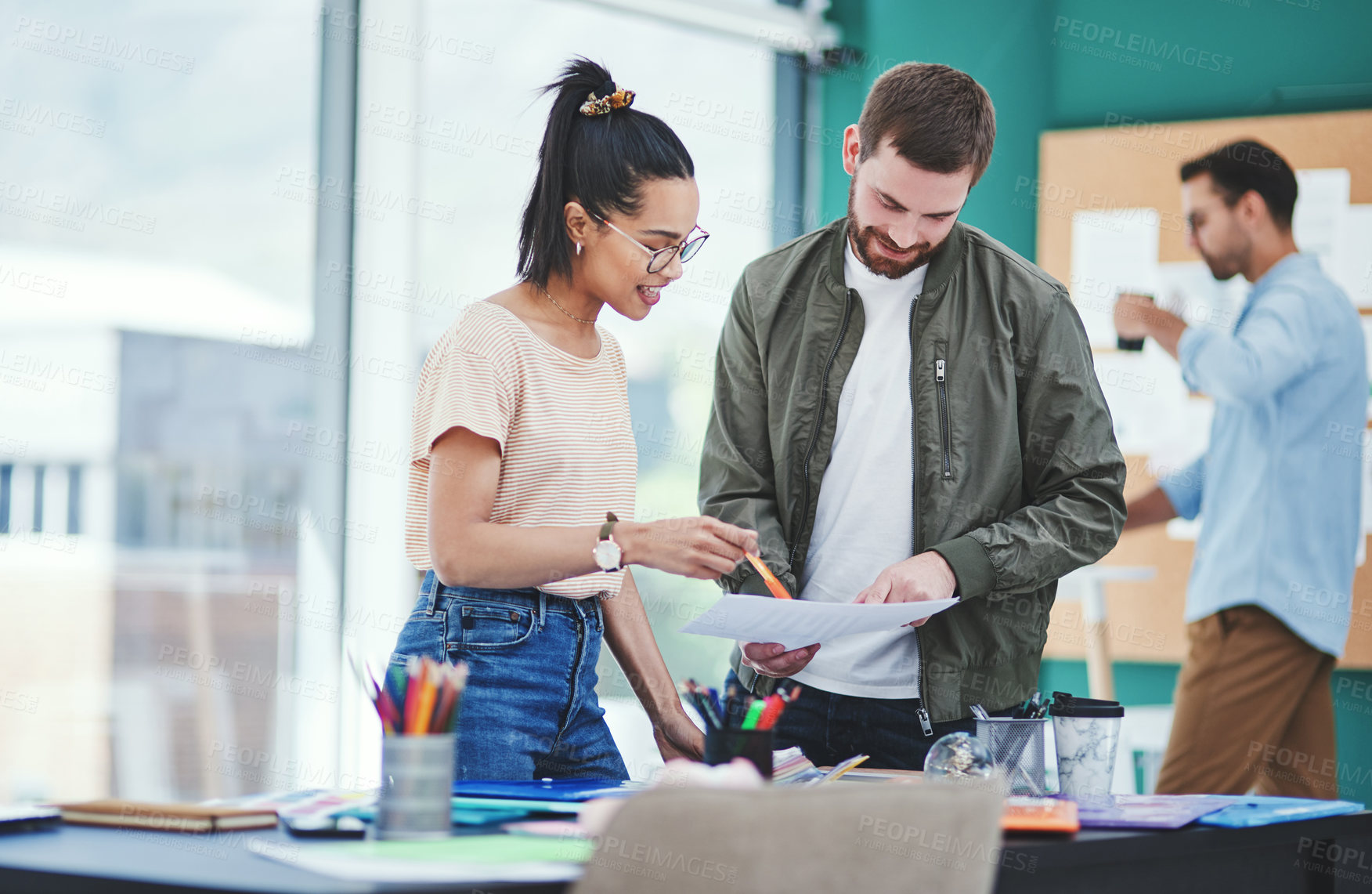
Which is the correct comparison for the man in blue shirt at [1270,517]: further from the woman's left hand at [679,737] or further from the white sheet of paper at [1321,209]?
the woman's left hand at [679,737]

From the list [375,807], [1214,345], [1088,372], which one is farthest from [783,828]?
[1214,345]

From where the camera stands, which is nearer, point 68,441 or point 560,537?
point 560,537

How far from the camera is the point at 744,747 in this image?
1.29m

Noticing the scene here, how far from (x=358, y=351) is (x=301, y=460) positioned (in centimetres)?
34

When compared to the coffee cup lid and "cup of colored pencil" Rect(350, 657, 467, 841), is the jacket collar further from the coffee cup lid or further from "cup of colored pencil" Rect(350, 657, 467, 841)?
"cup of colored pencil" Rect(350, 657, 467, 841)

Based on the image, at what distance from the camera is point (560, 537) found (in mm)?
1461

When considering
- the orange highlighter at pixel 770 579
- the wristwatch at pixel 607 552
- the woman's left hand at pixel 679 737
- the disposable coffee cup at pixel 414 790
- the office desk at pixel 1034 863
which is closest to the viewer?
the office desk at pixel 1034 863

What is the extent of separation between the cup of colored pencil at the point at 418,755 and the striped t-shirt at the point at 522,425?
32 centimetres

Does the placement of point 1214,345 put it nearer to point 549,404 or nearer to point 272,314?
point 549,404

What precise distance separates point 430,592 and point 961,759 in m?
0.67

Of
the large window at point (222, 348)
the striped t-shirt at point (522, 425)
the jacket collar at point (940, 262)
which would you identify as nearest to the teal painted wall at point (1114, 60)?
the large window at point (222, 348)

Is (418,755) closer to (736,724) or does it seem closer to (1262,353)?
(736,724)

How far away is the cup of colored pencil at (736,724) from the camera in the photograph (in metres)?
1.29

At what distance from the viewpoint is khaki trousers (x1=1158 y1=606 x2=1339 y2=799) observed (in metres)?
2.96
